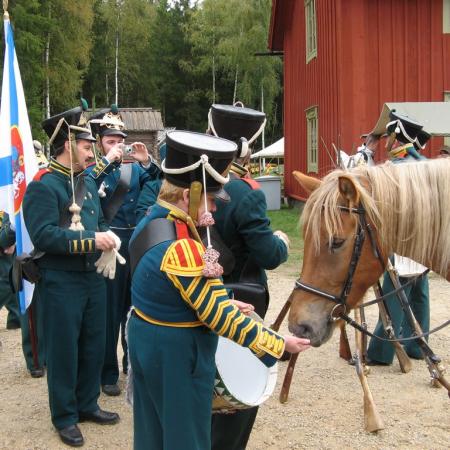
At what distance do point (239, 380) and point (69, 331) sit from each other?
152 cm

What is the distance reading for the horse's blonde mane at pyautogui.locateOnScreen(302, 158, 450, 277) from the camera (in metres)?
2.58

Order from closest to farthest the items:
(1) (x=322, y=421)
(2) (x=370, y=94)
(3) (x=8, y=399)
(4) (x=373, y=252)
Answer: (4) (x=373, y=252)
(1) (x=322, y=421)
(3) (x=8, y=399)
(2) (x=370, y=94)

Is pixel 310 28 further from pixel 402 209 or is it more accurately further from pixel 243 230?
pixel 402 209

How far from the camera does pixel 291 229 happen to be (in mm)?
12672

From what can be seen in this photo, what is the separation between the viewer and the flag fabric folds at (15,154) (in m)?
4.59

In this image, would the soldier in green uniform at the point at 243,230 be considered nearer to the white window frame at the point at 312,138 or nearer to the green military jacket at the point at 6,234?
the green military jacket at the point at 6,234

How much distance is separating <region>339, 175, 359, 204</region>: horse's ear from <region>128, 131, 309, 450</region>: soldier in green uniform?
58 cm

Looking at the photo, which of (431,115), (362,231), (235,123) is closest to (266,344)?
(362,231)

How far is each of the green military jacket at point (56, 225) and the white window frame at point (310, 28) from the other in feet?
39.2

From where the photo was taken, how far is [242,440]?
3172 mm

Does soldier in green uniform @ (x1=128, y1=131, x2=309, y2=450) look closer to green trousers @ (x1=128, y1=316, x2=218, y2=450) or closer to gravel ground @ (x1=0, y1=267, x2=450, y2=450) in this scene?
green trousers @ (x1=128, y1=316, x2=218, y2=450)

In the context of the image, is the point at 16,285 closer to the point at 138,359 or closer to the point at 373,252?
the point at 138,359

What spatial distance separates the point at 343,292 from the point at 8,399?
10.7 feet

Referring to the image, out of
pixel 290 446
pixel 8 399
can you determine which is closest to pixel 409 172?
pixel 290 446
